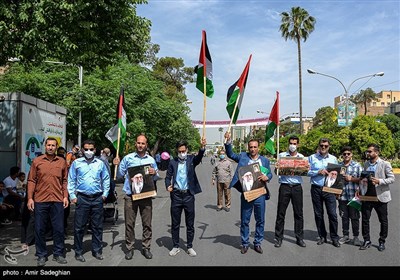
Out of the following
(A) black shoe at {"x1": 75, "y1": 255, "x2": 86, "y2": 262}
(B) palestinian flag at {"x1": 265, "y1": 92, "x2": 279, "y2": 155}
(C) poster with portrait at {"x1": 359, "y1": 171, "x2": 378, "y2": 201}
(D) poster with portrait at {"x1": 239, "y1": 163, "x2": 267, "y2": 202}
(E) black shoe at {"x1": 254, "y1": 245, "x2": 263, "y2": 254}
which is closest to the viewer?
(A) black shoe at {"x1": 75, "y1": 255, "x2": 86, "y2": 262}

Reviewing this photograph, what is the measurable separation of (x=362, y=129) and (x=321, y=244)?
33.6m

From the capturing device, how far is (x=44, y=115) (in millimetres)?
11461

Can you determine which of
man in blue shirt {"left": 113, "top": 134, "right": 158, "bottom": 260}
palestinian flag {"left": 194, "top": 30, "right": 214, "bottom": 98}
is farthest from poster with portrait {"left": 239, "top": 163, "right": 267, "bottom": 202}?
palestinian flag {"left": 194, "top": 30, "right": 214, "bottom": 98}

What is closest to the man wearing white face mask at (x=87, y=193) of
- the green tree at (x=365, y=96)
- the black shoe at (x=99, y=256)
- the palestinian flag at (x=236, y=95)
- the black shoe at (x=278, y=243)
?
the black shoe at (x=99, y=256)

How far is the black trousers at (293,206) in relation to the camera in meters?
7.18

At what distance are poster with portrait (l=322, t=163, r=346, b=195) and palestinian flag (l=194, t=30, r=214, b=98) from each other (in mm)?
2527

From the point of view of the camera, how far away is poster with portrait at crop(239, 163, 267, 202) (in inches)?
264

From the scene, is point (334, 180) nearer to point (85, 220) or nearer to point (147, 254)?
point (147, 254)

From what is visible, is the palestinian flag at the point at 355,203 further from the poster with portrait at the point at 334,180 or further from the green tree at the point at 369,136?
the green tree at the point at 369,136

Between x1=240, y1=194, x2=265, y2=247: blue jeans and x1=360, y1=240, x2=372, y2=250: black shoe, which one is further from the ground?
x1=240, y1=194, x2=265, y2=247: blue jeans

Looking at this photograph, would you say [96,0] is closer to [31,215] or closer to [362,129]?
[31,215]

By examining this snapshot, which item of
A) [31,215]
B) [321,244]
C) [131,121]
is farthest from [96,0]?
[131,121]

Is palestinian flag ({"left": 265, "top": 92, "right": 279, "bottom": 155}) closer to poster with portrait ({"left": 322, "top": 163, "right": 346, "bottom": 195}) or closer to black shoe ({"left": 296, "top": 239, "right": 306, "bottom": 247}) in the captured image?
poster with portrait ({"left": 322, "top": 163, "right": 346, "bottom": 195})

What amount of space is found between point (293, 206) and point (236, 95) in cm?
225
